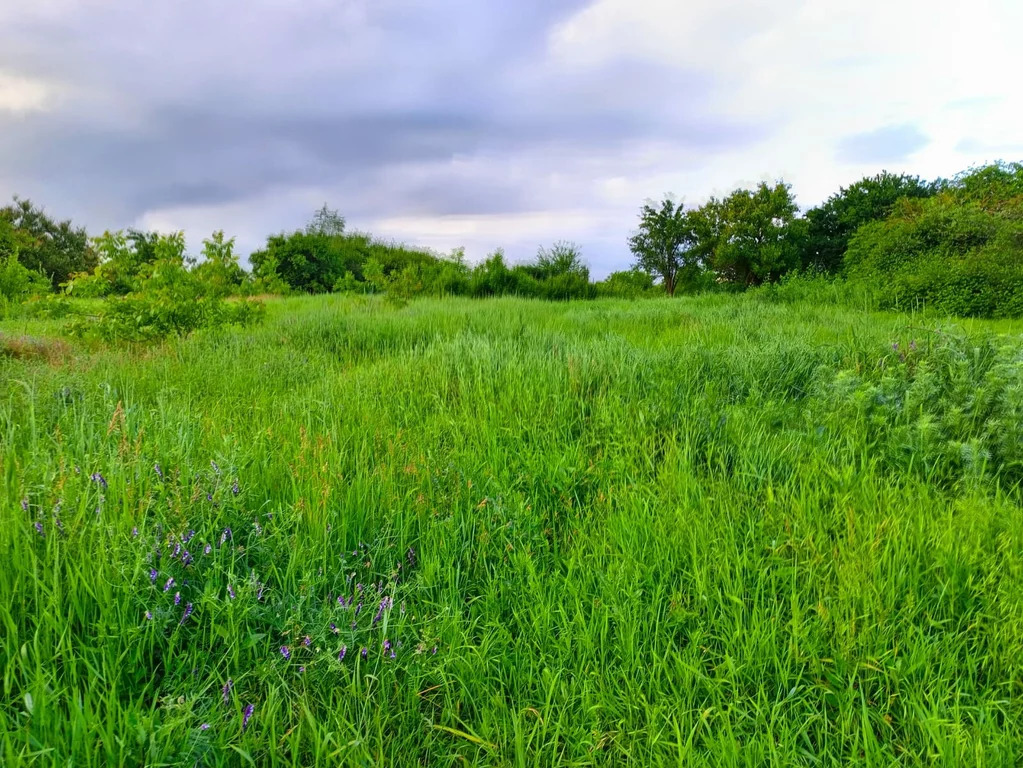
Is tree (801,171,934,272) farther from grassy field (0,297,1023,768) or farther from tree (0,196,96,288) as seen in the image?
tree (0,196,96,288)

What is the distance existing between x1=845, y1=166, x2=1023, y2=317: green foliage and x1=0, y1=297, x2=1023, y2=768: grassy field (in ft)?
26.7

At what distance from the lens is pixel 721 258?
19.7m

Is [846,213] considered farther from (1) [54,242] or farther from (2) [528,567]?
(1) [54,242]

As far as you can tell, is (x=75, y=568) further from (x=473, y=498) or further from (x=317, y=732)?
(x=473, y=498)

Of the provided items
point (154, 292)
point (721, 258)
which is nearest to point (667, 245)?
point (721, 258)

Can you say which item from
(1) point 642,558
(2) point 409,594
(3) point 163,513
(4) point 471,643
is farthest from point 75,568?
(1) point 642,558

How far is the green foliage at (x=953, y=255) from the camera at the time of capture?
9047 millimetres

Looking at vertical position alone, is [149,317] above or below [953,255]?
below

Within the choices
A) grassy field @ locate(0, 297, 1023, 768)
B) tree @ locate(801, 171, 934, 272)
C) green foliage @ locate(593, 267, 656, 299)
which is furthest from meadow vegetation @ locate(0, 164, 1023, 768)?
tree @ locate(801, 171, 934, 272)

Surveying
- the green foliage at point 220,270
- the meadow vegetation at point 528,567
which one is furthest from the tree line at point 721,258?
the meadow vegetation at point 528,567

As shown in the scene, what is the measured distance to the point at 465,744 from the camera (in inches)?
53.5

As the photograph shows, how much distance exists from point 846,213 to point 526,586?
24.2 meters

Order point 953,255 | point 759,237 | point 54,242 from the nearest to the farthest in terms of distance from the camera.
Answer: point 953,255 → point 759,237 → point 54,242

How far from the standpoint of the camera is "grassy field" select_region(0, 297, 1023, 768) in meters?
1.30
